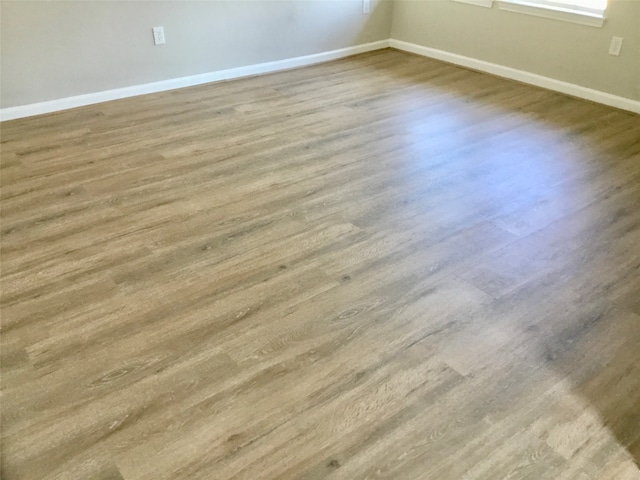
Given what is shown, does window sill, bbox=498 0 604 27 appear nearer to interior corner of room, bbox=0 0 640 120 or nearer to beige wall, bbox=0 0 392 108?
interior corner of room, bbox=0 0 640 120

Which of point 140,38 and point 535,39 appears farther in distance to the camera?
point 535,39

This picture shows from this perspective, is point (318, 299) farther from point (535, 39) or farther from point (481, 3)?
point (481, 3)

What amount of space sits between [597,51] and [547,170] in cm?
146

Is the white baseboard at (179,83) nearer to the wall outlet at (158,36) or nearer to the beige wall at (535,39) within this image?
the wall outlet at (158,36)

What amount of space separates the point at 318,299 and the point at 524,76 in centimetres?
316

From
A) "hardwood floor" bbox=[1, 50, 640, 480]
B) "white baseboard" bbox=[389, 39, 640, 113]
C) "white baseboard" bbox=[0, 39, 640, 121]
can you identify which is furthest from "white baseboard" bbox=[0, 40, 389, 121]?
"white baseboard" bbox=[389, 39, 640, 113]

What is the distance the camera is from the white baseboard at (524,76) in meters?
3.89

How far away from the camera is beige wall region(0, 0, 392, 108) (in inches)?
135

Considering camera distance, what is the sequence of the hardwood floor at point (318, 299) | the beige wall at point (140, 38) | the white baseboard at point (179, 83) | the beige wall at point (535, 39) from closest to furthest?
the hardwood floor at point (318, 299), the beige wall at point (140, 38), the white baseboard at point (179, 83), the beige wall at point (535, 39)

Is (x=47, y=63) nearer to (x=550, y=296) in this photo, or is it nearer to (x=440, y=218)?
(x=440, y=218)

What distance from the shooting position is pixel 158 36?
3922mm

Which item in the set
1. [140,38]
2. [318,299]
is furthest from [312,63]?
[318,299]

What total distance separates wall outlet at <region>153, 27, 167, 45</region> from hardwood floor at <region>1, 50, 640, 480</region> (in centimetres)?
69

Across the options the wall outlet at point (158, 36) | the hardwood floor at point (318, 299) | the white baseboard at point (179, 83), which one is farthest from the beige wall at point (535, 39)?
the wall outlet at point (158, 36)
